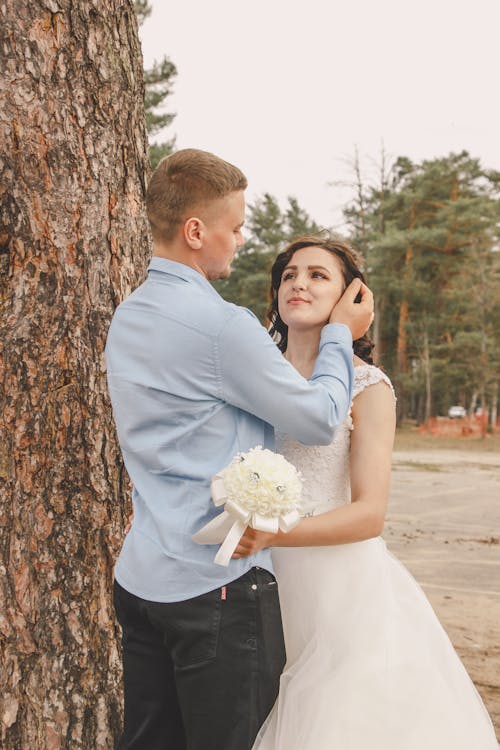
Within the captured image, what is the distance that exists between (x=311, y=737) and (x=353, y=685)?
183 millimetres

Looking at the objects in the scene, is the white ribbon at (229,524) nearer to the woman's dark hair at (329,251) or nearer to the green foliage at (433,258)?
the woman's dark hair at (329,251)

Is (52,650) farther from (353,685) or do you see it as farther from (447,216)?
(447,216)

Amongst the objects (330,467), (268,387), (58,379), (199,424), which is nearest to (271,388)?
(268,387)

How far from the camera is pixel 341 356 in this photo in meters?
2.05

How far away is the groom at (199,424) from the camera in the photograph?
74.3 inches

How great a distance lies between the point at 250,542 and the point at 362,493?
0.52 m

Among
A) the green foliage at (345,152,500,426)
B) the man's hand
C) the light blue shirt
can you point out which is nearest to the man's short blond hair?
the light blue shirt

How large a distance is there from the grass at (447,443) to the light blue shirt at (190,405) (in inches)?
926

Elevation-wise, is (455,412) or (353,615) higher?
(455,412)

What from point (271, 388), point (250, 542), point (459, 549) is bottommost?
point (459, 549)

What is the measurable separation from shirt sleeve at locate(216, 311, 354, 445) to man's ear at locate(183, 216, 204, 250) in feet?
0.78

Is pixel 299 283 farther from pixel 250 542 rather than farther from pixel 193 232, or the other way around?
pixel 250 542

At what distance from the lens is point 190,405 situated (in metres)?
1.92

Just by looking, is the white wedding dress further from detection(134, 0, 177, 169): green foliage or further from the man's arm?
detection(134, 0, 177, 169): green foliage
